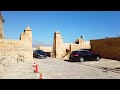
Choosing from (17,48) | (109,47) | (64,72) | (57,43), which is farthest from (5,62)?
(57,43)

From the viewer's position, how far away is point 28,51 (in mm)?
31312

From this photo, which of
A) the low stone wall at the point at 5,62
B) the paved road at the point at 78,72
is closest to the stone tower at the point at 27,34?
the low stone wall at the point at 5,62

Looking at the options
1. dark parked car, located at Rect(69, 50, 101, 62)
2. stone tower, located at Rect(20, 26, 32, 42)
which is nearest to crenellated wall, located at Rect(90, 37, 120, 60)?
dark parked car, located at Rect(69, 50, 101, 62)

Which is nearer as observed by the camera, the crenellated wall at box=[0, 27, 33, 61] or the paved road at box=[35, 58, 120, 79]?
the paved road at box=[35, 58, 120, 79]

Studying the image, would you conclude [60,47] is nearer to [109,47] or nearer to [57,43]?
[57,43]

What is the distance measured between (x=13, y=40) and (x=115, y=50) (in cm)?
1361

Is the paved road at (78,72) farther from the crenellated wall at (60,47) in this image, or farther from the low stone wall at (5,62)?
the crenellated wall at (60,47)

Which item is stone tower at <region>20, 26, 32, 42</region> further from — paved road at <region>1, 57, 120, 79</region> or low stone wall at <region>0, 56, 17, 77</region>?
paved road at <region>1, 57, 120, 79</region>

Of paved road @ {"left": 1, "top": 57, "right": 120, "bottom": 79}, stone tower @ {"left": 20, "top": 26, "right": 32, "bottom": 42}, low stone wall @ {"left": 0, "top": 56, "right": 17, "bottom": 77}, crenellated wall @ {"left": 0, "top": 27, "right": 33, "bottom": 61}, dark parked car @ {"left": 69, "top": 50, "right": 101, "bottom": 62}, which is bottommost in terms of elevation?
paved road @ {"left": 1, "top": 57, "right": 120, "bottom": 79}

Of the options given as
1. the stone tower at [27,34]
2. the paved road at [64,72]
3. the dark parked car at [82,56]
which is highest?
the stone tower at [27,34]
